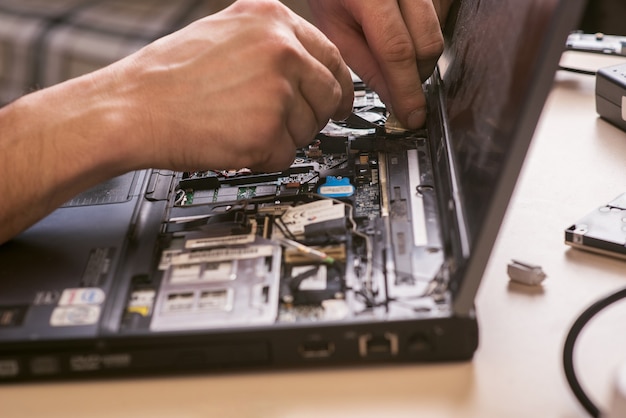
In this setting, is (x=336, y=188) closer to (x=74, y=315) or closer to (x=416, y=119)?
(x=416, y=119)

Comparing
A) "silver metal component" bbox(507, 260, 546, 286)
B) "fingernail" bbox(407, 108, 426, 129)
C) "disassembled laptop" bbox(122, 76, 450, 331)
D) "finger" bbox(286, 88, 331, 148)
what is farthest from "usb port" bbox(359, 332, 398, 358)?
"fingernail" bbox(407, 108, 426, 129)

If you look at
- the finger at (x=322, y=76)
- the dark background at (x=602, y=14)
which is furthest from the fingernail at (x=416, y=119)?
the dark background at (x=602, y=14)

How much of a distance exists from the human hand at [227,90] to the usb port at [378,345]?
0.93 ft

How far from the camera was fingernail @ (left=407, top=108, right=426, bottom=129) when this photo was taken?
3.44 feet

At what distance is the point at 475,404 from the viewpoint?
0.69 meters

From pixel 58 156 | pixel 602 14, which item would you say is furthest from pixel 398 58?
pixel 602 14

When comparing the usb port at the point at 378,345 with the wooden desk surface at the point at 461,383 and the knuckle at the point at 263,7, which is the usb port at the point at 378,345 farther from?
the knuckle at the point at 263,7

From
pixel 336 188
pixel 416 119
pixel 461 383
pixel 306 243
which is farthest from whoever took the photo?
pixel 416 119

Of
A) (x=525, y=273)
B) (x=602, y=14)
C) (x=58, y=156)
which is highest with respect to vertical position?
(x=602, y=14)

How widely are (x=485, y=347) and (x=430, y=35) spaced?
0.50 metres

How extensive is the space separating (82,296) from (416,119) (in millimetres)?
506

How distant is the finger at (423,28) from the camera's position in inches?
42.4

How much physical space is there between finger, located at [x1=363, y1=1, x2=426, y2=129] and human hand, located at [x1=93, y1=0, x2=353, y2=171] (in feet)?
0.51

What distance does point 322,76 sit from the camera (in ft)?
3.04
